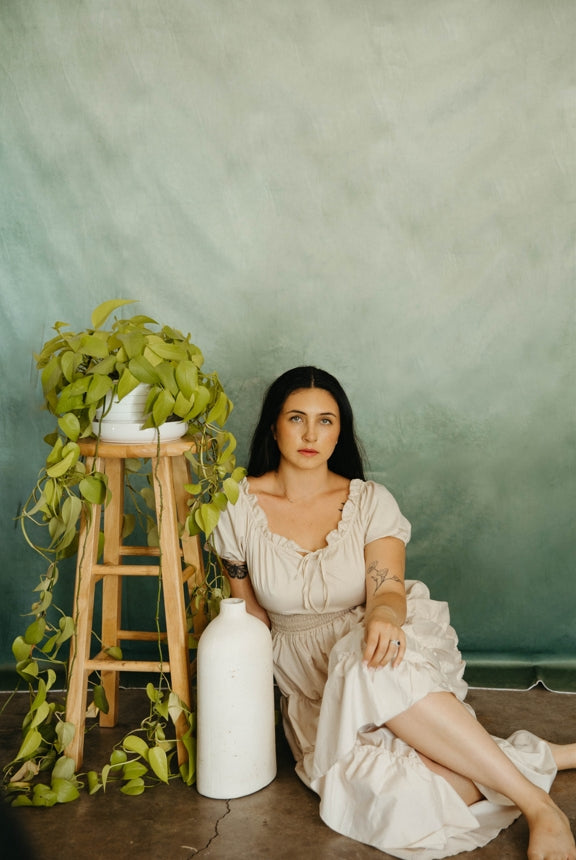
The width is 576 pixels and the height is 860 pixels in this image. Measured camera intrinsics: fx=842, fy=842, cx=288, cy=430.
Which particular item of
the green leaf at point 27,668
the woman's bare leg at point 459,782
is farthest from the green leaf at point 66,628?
the woman's bare leg at point 459,782

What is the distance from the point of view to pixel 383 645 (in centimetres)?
182

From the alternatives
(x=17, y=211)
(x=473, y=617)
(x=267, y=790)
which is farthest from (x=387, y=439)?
(x=17, y=211)

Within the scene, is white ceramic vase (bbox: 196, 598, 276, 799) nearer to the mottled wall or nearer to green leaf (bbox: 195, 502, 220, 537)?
green leaf (bbox: 195, 502, 220, 537)

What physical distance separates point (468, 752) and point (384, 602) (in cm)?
39

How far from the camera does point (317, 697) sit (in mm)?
2123

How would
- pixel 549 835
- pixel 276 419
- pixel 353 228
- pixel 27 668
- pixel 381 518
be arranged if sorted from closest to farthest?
pixel 549 835
pixel 27 668
pixel 381 518
pixel 276 419
pixel 353 228

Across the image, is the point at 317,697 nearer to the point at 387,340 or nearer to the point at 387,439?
the point at 387,439

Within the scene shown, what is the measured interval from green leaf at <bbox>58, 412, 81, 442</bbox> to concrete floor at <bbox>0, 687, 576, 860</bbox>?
0.79 m

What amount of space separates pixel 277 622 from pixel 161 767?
46cm

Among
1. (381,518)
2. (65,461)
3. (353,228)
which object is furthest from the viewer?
(353,228)

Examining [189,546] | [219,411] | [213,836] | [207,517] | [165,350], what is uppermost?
[165,350]

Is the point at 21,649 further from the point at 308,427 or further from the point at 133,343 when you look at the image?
the point at 308,427

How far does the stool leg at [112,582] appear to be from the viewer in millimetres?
2191

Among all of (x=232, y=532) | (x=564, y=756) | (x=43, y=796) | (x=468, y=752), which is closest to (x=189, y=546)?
(x=232, y=532)
